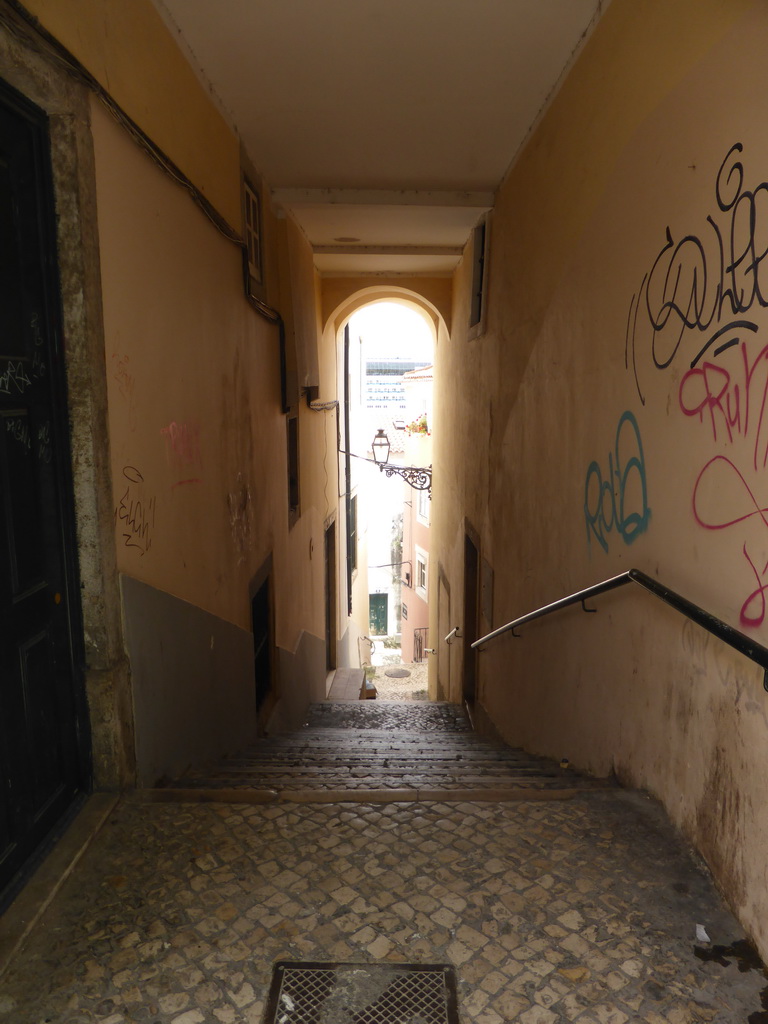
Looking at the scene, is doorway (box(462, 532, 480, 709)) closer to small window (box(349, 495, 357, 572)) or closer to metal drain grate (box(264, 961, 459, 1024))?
metal drain grate (box(264, 961, 459, 1024))

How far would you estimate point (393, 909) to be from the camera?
236 cm

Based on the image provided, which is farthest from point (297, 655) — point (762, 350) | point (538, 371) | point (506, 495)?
point (762, 350)

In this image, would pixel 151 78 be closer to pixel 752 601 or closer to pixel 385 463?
pixel 752 601

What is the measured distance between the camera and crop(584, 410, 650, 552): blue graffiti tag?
9.84 ft

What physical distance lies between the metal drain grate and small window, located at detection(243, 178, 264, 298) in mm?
4615

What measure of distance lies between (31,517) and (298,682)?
21.4ft

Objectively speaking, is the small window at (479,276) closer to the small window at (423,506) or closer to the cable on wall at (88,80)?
the cable on wall at (88,80)

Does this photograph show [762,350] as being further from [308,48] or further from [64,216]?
[308,48]

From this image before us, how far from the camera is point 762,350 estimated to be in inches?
81.1

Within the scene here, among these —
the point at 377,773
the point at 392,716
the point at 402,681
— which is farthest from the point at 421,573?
the point at 377,773

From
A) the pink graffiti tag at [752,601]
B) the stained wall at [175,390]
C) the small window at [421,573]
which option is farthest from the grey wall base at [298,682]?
the small window at [421,573]

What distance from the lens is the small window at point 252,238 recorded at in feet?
17.5

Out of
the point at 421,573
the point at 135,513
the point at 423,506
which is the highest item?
the point at 135,513

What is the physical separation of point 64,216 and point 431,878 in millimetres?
2806
